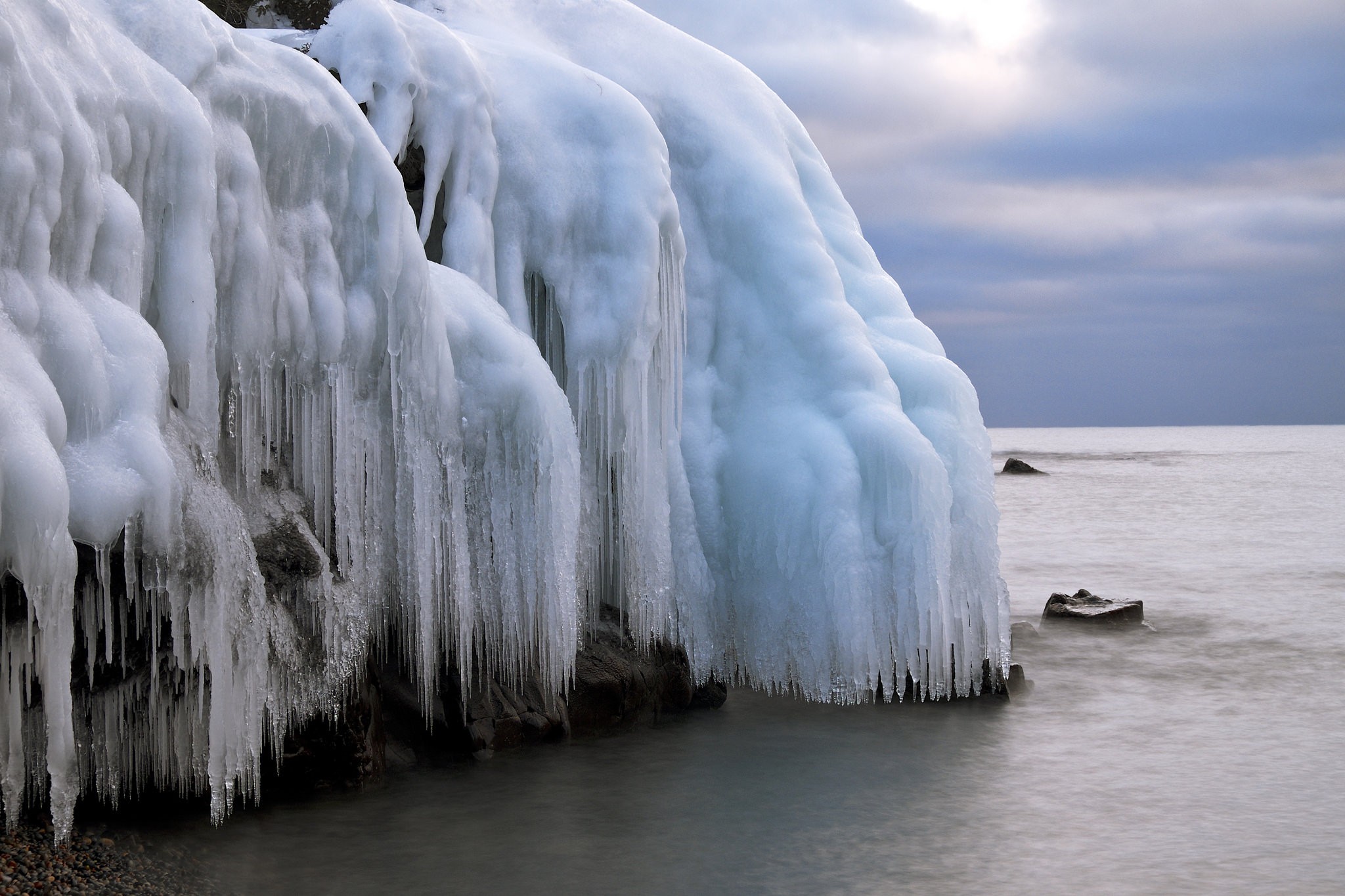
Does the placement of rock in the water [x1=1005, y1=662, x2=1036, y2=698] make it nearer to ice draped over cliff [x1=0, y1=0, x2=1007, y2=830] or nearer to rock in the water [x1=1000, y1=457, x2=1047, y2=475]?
ice draped over cliff [x1=0, y1=0, x2=1007, y2=830]

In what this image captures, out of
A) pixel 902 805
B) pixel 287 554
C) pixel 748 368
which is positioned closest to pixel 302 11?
pixel 748 368

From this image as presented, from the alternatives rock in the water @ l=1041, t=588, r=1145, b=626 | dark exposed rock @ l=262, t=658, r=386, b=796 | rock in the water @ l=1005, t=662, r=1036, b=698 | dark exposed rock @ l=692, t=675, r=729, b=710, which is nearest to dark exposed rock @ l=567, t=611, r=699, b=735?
dark exposed rock @ l=692, t=675, r=729, b=710

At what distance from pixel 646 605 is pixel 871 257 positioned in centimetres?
320

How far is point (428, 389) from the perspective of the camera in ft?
18.7

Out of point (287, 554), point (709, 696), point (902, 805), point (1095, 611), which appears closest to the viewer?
point (287, 554)

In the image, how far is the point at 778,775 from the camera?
6.49 meters

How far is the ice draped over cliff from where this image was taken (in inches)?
156

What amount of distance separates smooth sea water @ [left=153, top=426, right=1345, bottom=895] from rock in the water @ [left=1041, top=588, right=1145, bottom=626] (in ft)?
4.57

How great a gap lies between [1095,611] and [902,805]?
6405 mm

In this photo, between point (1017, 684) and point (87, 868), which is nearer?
point (87, 868)

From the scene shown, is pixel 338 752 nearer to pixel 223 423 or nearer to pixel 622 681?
pixel 223 423

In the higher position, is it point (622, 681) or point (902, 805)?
point (622, 681)

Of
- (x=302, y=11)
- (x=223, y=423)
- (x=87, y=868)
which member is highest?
(x=302, y=11)

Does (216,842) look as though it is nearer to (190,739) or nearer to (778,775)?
(190,739)
